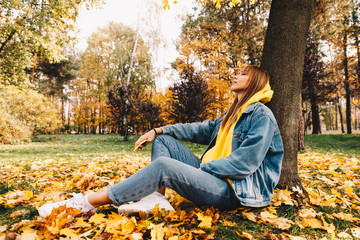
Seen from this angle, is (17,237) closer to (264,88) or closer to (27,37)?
(264,88)

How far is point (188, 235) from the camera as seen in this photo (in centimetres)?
156

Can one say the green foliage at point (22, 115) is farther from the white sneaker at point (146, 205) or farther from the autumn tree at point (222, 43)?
the white sneaker at point (146, 205)

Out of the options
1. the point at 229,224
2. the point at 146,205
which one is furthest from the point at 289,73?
the point at 146,205

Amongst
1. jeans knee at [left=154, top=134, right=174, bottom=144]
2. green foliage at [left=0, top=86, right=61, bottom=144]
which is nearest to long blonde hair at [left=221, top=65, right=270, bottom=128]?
jeans knee at [left=154, top=134, right=174, bottom=144]

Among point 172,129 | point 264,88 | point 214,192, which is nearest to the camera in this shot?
point 214,192

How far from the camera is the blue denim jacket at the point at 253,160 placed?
1660mm

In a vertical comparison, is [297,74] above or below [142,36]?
below

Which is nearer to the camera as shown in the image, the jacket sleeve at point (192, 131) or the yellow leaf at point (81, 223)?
the yellow leaf at point (81, 223)

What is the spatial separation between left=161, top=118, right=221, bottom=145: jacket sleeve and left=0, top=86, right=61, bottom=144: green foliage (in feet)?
37.4

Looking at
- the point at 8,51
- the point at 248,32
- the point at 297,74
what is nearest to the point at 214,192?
the point at 297,74

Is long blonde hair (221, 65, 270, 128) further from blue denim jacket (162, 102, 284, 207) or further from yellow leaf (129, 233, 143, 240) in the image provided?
yellow leaf (129, 233, 143, 240)

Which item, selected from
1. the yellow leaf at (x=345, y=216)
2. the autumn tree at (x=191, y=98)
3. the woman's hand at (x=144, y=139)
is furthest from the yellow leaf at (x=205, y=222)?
the autumn tree at (x=191, y=98)

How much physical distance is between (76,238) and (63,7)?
409 inches

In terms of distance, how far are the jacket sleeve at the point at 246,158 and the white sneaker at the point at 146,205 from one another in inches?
18.4
